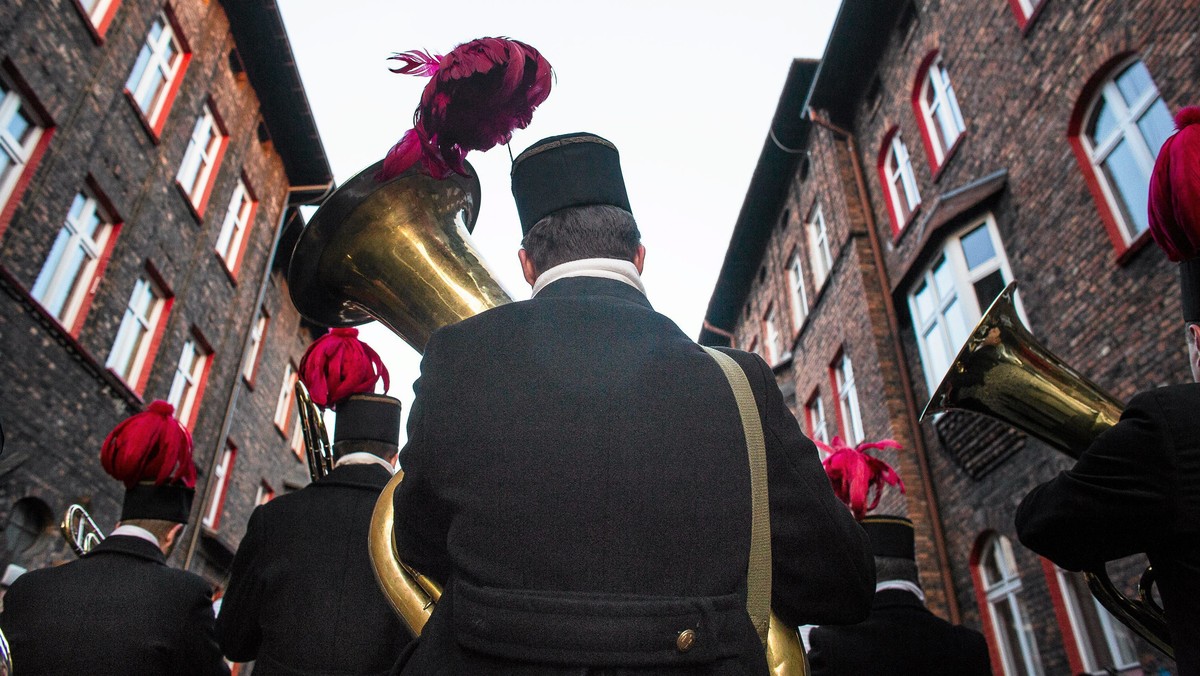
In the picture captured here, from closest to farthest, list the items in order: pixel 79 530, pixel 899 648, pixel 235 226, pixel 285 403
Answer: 1. pixel 899 648
2. pixel 79 530
3. pixel 235 226
4. pixel 285 403

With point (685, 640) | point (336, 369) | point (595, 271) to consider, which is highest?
point (336, 369)

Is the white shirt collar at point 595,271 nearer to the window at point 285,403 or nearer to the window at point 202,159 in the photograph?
the window at point 202,159

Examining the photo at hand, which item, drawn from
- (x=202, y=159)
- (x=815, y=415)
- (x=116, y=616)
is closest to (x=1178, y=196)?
(x=116, y=616)

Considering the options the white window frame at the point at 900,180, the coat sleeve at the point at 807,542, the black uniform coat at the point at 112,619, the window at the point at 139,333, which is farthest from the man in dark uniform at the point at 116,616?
the white window frame at the point at 900,180

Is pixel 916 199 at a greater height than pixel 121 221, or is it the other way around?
pixel 916 199

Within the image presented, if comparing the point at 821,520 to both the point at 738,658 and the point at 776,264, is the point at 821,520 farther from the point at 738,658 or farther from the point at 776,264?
the point at 776,264

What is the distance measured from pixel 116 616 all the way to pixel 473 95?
275 cm

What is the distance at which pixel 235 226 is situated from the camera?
1454 cm

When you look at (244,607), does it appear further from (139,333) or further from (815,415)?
(815,415)

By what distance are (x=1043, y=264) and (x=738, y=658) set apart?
777 cm

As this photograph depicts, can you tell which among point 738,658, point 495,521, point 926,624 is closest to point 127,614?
point 495,521

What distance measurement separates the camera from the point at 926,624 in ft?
12.2

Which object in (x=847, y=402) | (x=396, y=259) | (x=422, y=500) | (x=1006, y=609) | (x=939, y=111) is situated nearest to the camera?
(x=422, y=500)

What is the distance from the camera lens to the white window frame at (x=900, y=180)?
36.5 ft
